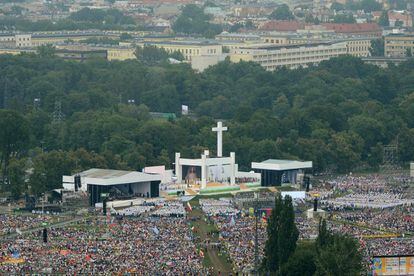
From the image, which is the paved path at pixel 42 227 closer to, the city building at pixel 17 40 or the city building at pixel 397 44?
the city building at pixel 17 40

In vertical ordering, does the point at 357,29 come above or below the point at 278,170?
below

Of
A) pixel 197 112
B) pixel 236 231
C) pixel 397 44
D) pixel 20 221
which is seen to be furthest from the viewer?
pixel 397 44

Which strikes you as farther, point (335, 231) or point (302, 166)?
point (302, 166)

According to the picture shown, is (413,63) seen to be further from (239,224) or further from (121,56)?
(239,224)

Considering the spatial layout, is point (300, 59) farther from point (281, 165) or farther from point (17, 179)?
point (17, 179)

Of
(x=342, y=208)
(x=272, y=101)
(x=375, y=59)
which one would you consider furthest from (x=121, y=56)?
(x=342, y=208)

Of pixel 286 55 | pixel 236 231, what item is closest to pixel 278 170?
pixel 236 231
